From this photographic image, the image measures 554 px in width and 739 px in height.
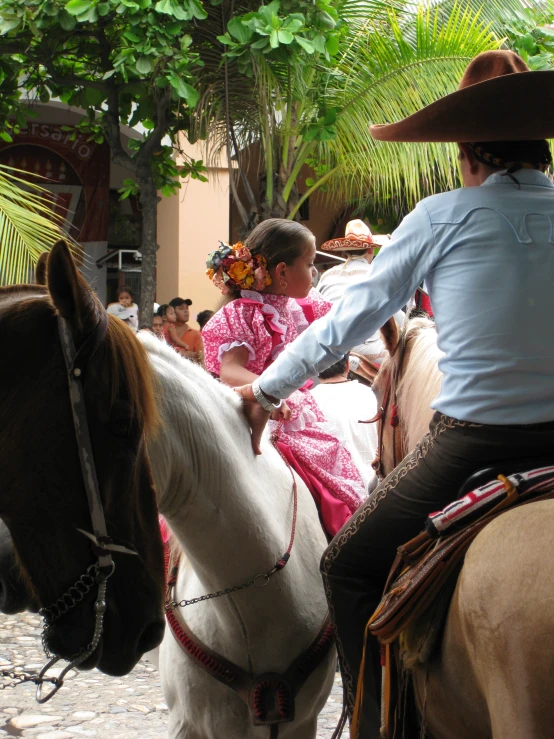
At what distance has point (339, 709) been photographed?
4.56 meters

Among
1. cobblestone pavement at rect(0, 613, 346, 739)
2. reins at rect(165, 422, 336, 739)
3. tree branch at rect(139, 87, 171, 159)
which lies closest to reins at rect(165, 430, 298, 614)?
reins at rect(165, 422, 336, 739)

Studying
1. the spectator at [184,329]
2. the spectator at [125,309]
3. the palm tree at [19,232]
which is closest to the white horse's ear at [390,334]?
the palm tree at [19,232]

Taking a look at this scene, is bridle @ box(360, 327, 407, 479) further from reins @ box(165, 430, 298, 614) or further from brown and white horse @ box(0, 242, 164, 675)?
brown and white horse @ box(0, 242, 164, 675)

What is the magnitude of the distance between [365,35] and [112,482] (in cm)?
701

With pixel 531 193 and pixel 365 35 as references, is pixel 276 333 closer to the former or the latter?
pixel 531 193

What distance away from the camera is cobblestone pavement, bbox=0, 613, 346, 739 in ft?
13.4

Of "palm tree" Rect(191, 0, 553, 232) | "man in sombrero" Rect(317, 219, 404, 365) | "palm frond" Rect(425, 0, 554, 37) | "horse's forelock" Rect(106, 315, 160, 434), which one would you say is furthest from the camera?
Result: "palm frond" Rect(425, 0, 554, 37)

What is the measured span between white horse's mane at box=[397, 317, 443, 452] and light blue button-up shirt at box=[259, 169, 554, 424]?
0.60 meters

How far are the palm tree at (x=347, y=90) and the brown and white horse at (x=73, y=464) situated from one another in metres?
5.76

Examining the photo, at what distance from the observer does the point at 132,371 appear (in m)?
1.82

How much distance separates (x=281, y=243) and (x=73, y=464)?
148cm

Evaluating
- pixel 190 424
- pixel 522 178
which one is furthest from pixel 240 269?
pixel 522 178

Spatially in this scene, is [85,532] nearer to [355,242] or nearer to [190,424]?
[190,424]

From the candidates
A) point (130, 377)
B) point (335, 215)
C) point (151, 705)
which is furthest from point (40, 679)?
point (335, 215)
